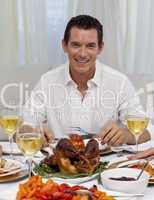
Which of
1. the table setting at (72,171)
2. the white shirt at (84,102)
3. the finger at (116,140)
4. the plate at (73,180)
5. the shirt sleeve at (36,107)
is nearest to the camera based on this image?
the table setting at (72,171)

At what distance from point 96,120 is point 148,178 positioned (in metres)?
1.08

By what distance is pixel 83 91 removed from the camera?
238cm

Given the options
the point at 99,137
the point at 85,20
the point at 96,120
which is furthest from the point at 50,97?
the point at 99,137

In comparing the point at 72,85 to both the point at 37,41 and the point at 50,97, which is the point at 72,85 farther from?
the point at 37,41

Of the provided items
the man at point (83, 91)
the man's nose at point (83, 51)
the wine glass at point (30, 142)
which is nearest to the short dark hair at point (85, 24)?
the man at point (83, 91)

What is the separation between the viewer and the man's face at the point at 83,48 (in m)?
2.29

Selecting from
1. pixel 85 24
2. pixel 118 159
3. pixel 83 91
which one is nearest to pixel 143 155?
pixel 118 159

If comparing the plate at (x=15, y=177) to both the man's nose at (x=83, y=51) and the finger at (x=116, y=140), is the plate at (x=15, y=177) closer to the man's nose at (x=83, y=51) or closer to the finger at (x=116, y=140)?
the finger at (x=116, y=140)

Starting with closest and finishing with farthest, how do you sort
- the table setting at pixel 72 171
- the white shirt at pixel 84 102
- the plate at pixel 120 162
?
the table setting at pixel 72 171, the plate at pixel 120 162, the white shirt at pixel 84 102

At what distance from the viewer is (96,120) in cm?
236

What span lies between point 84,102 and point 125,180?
1.10m

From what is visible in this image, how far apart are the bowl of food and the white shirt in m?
0.93

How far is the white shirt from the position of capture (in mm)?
2332

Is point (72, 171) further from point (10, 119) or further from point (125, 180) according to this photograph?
point (10, 119)
